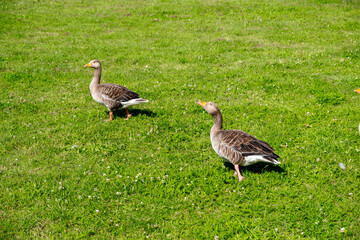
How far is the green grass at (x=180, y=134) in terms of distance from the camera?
578 centimetres

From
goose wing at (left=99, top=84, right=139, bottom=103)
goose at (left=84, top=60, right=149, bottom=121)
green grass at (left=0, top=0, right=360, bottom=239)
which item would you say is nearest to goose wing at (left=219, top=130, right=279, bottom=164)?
green grass at (left=0, top=0, right=360, bottom=239)

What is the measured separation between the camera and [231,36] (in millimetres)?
16656

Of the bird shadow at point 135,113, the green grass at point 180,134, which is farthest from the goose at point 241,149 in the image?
the bird shadow at point 135,113

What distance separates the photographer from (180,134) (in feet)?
27.5

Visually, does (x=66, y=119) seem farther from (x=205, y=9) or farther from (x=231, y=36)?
(x=205, y=9)

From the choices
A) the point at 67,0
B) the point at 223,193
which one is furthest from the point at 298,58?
the point at 67,0

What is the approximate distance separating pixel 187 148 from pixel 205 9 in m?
16.2

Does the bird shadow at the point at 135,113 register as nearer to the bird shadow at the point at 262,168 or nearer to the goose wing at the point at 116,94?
the goose wing at the point at 116,94

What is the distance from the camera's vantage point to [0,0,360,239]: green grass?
227 inches

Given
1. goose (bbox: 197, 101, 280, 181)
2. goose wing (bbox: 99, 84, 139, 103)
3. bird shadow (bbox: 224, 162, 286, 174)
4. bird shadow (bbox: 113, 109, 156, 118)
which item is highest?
goose wing (bbox: 99, 84, 139, 103)

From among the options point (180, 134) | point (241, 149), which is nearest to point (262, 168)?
point (241, 149)

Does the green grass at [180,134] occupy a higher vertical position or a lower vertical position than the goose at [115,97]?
lower

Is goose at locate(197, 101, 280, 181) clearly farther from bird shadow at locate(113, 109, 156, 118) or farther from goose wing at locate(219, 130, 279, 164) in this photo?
bird shadow at locate(113, 109, 156, 118)

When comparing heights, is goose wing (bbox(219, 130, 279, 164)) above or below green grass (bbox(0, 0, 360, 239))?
above
